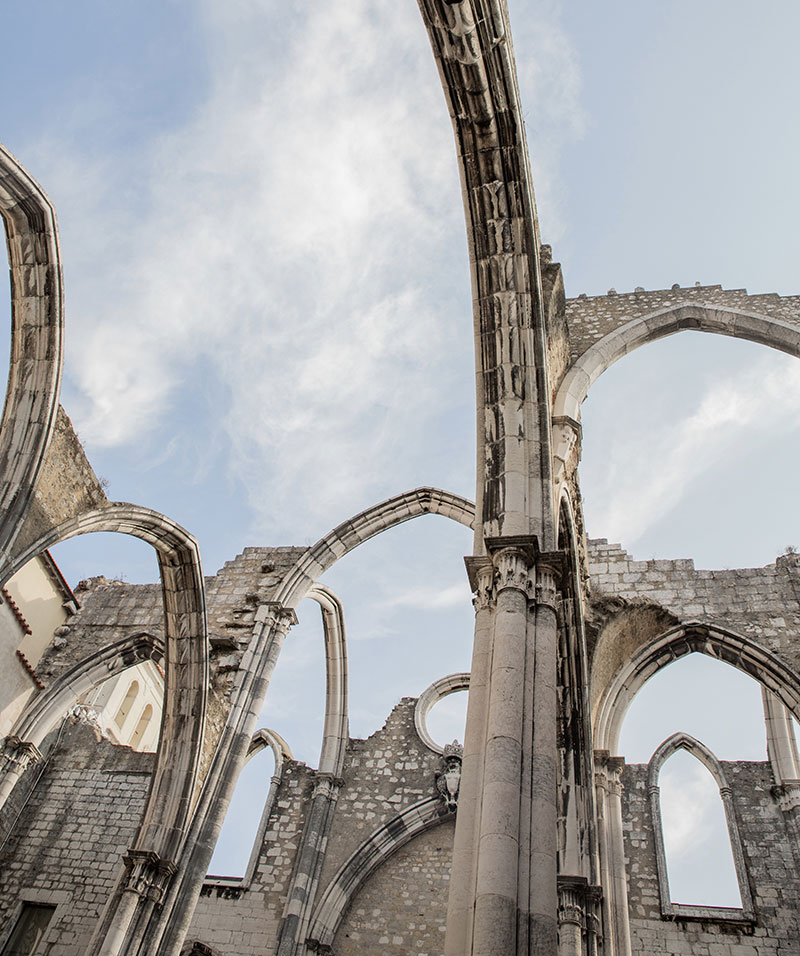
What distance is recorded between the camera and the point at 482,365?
22.6ft

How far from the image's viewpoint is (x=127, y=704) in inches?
693

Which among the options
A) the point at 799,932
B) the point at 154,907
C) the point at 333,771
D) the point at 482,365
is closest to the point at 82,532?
the point at 154,907

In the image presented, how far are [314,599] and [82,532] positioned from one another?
4663mm

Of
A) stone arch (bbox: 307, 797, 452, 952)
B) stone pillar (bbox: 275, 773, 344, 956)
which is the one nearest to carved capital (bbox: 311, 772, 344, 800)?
stone pillar (bbox: 275, 773, 344, 956)

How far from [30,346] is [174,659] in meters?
4.10

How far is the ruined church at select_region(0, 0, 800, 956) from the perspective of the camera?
16.6ft

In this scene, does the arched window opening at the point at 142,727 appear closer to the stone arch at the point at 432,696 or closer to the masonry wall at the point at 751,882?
the stone arch at the point at 432,696

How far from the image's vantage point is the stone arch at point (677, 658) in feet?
31.9

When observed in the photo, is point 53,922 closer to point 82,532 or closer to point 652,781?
point 82,532

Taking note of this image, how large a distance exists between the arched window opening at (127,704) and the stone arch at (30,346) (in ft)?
37.5

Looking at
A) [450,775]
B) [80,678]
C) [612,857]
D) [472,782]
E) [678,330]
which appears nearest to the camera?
[472,782]

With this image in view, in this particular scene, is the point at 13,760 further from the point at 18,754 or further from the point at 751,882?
the point at 751,882

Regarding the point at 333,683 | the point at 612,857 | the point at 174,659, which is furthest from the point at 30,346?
the point at 612,857

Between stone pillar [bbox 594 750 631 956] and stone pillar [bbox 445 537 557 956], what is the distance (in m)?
4.39
